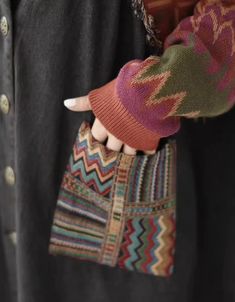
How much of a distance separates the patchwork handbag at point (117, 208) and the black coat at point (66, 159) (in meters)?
0.04

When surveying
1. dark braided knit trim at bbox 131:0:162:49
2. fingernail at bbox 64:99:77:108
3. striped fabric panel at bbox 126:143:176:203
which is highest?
dark braided knit trim at bbox 131:0:162:49

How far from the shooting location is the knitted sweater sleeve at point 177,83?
59 cm

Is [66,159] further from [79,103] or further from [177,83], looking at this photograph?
[177,83]

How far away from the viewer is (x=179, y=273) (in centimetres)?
85

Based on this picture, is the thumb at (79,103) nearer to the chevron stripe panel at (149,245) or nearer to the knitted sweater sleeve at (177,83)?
the knitted sweater sleeve at (177,83)

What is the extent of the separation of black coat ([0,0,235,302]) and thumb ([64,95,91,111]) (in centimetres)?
5

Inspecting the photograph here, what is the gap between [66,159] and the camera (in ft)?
2.54

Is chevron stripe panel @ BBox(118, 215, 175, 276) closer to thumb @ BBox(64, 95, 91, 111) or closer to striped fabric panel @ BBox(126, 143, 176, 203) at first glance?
striped fabric panel @ BBox(126, 143, 176, 203)

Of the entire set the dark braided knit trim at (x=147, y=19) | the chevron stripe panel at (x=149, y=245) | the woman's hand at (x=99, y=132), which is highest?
the dark braided knit trim at (x=147, y=19)

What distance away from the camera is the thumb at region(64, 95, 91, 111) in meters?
0.65

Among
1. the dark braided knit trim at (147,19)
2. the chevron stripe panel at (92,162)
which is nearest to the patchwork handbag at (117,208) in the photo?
the chevron stripe panel at (92,162)

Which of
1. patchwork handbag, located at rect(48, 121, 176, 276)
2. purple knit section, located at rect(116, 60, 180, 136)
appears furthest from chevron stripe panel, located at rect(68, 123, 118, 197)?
purple knit section, located at rect(116, 60, 180, 136)

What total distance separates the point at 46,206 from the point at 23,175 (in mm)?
79

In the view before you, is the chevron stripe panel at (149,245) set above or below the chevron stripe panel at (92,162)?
below
